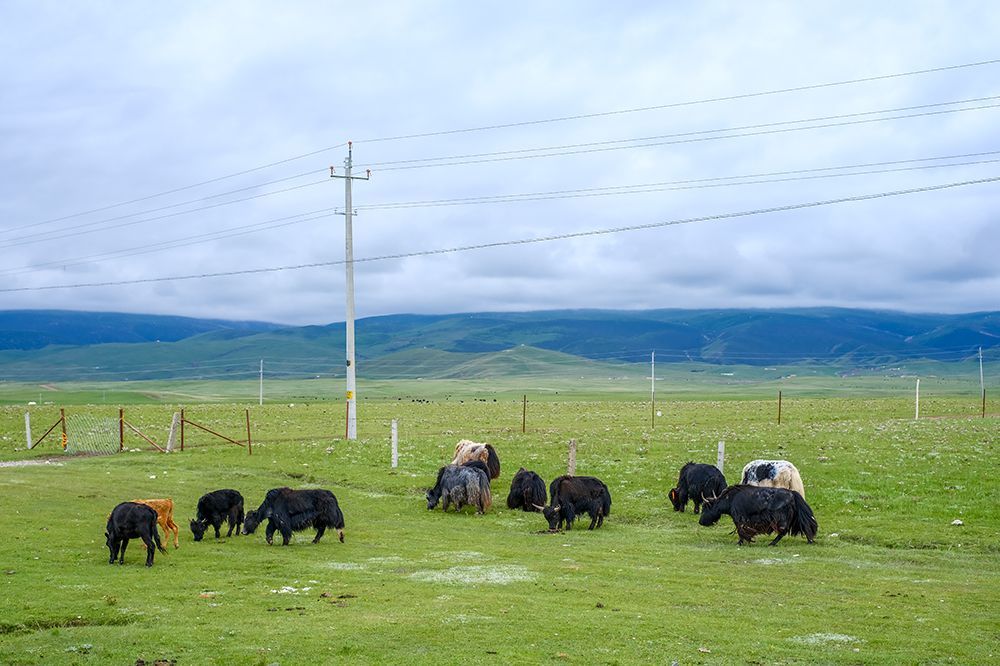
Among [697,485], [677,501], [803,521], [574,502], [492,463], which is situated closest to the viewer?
[803,521]

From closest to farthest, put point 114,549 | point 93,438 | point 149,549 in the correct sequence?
point 149,549 → point 114,549 → point 93,438

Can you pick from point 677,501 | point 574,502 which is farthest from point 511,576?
point 677,501

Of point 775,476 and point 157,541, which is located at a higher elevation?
point 775,476

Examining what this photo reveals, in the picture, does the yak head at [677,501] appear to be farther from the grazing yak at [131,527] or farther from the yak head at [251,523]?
the grazing yak at [131,527]

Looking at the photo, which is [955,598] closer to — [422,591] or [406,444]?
[422,591]

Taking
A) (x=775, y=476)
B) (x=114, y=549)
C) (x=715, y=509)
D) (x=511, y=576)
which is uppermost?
(x=775, y=476)

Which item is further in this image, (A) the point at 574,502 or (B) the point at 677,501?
(B) the point at 677,501

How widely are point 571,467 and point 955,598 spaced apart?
14.7 meters

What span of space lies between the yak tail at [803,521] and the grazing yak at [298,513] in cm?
975

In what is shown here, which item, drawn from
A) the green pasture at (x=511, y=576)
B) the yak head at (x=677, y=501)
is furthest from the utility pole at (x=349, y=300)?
the yak head at (x=677, y=501)

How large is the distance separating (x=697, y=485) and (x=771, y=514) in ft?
15.0

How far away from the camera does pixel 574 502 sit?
22.6 metres

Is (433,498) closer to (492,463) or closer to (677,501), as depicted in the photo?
(492,463)

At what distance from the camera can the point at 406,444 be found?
39938 mm
